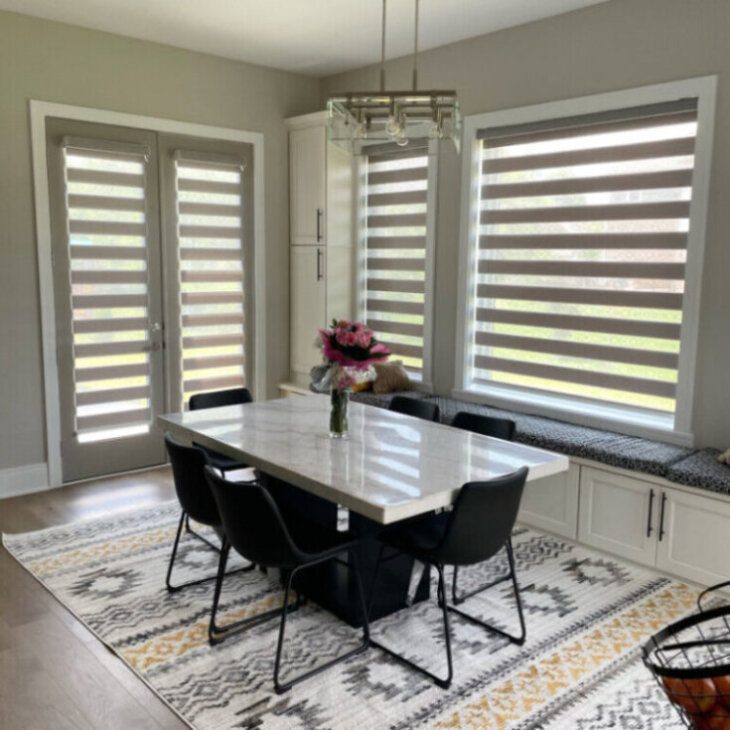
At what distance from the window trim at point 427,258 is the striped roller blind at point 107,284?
1.58m

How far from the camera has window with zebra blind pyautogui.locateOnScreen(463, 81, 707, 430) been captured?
12.3ft

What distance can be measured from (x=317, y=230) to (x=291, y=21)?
5.02 ft

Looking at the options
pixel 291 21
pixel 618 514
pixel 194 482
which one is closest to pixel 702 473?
pixel 618 514

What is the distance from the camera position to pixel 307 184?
5.50 metres

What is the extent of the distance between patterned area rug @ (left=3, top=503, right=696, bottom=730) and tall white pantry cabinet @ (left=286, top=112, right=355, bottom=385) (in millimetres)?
2258

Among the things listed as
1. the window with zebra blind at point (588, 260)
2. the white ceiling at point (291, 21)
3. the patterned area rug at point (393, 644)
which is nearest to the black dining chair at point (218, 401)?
the patterned area rug at point (393, 644)

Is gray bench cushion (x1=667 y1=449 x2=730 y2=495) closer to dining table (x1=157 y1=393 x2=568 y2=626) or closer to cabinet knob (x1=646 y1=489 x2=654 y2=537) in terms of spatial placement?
cabinet knob (x1=646 y1=489 x2=654 y2=537)

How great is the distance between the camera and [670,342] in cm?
382

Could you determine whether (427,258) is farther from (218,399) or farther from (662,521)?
(662,521)

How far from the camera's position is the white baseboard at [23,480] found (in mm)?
4508

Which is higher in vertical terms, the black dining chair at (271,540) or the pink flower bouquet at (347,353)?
the pink flower bouquet at (347,353)

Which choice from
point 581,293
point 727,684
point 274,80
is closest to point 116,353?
point 274,80

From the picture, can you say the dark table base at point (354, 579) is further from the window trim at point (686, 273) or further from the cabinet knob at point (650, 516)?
the window trim at point (686, 273)

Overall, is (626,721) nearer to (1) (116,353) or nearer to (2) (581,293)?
(2) (581,293)
